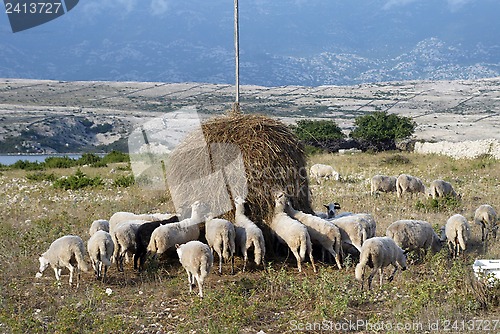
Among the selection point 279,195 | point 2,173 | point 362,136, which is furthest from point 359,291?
point 362,136

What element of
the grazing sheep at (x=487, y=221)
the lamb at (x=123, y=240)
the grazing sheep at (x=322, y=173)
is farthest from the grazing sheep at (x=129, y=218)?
the grazing sheep at (x=322, y=173)

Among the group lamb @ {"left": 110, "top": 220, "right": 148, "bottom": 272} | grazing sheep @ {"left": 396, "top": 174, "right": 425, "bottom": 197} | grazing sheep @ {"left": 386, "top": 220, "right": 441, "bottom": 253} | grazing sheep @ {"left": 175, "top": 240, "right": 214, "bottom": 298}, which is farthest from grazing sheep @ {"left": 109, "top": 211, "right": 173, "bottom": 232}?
grazing sheep @ {"left": 396, "top": 174, "right": 425, "bottom": 197}

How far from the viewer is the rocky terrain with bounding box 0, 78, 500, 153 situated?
71.6 metres

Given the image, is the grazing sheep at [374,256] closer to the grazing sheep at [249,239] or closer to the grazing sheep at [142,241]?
the grazing sheep at [249,239]

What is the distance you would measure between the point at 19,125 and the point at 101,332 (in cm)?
7474

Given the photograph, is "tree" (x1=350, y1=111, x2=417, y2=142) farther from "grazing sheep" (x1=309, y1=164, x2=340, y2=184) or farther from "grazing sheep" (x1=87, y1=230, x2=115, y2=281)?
"grazing sheep" (x1=87, y1=230, x2=115, y2=281)

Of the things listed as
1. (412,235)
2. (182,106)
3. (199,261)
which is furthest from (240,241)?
(182,106)

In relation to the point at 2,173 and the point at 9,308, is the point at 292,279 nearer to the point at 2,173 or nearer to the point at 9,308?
the point at 9,308

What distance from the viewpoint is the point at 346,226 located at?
10773 mm

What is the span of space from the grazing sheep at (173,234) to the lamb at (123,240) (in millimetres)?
329

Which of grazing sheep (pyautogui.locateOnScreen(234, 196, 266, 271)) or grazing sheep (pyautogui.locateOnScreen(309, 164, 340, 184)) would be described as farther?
grazing sheep (pyautogui.locateOnScreen(309, 164, 340, 184))

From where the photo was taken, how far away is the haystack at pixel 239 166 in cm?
1139
